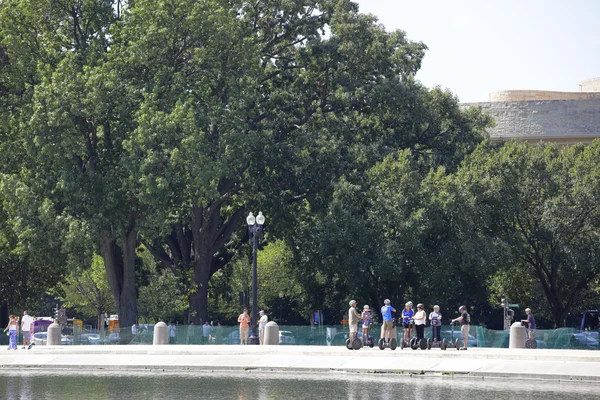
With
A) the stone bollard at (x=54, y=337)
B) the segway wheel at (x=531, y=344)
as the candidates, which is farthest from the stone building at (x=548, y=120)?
the segway wheel at (x=531, y=344)

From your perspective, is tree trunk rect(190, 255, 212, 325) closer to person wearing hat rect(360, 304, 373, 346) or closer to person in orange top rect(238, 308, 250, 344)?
person in orange top rect(238, 308, 250, 344)

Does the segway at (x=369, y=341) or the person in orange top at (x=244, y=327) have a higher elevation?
the person in orange top at (x=244, y=327)

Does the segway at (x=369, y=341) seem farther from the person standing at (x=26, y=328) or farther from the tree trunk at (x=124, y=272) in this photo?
the tree trunk at (x=124, y=272)

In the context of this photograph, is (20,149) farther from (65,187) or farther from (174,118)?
(174,118)

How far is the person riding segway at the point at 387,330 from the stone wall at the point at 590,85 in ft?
304

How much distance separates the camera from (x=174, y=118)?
149ft

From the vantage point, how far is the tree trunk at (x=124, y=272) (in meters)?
50.0

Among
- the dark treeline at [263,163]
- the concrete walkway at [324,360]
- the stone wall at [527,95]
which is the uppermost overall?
the stone wall at [527,95]

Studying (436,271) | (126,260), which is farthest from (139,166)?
(436,271)

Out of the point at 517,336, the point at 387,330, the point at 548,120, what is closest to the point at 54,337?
the point at 387,330

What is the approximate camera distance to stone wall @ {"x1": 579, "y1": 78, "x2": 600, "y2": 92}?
400ft

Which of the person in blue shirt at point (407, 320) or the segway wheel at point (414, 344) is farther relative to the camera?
the segway wheel at point (414, 344)

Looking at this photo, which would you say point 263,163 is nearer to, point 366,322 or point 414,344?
point 366,322

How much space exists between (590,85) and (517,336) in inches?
3644
